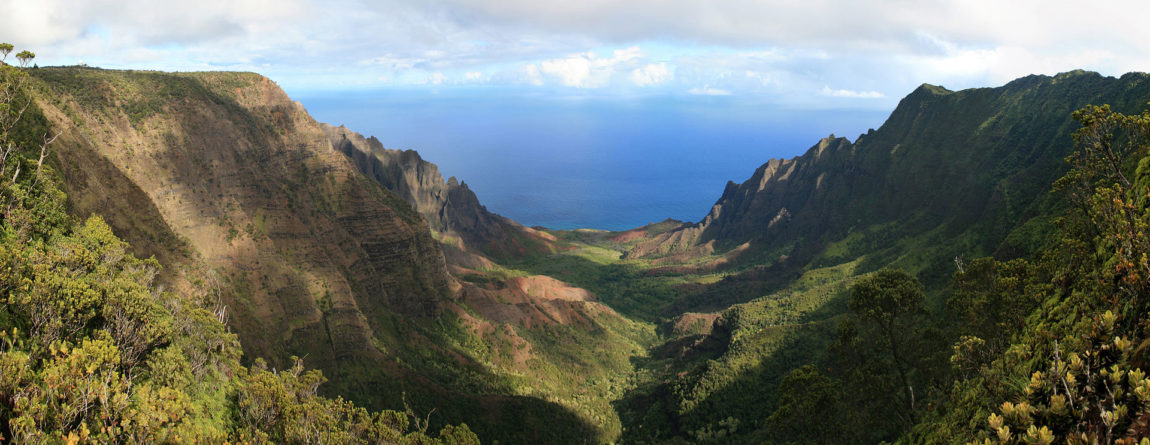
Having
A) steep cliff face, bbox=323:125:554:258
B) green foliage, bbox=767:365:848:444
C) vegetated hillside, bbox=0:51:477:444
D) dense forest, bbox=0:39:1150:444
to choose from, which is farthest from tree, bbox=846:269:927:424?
steep cliff face, bbox=323:125:554:258

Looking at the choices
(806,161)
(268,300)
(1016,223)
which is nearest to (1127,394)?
(268,300)

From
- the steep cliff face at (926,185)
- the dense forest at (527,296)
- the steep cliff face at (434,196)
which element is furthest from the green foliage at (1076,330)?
the steep cliff face at (434,196)

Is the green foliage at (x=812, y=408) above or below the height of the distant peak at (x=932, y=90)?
below

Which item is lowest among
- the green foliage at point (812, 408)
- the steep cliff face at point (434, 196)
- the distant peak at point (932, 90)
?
the green foliage at point (812, 408)

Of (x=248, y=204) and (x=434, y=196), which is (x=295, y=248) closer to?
(x=248, y=204)

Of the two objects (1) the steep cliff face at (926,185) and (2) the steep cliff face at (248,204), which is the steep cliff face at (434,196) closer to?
(1) the steep cliff face at (926,185)

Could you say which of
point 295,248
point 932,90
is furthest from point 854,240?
point 295,248
